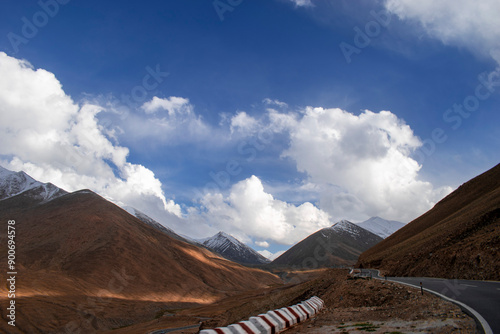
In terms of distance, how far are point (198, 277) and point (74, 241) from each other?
3530 cm

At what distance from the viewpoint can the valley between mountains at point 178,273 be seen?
1675 cm

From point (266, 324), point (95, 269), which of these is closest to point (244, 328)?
point (266, 324)

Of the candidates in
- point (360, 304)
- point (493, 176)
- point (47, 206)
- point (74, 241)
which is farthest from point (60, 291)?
point (493, 176)

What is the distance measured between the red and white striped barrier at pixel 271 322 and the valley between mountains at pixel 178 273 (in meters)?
0.62

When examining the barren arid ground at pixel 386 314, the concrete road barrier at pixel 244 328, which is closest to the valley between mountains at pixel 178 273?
the barren arid ground at pixel 386 314

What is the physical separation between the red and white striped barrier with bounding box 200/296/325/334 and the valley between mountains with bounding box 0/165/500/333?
623 mm

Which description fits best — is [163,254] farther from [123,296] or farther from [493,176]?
[493,176]

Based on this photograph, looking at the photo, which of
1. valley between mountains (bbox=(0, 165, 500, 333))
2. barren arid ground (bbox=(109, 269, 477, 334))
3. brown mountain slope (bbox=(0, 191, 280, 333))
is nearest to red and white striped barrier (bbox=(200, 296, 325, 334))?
barren arid ground (bbox=(109, 269, 477, 334))

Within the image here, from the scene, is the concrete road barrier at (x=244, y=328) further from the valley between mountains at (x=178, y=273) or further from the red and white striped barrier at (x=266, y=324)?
the valley between mountains at (x=178, y=273)

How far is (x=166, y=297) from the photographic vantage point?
6725 centimetres

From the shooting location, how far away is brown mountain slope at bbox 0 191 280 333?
43625mm

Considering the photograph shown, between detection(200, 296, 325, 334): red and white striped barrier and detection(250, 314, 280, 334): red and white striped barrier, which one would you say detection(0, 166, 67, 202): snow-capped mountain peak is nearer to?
detection(200, 296, 325, 334): red and white striped barrier

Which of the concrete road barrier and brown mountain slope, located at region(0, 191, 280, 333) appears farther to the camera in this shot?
brown mountain slope, located at region(0, 191, 280, 333)

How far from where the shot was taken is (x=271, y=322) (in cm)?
1105
